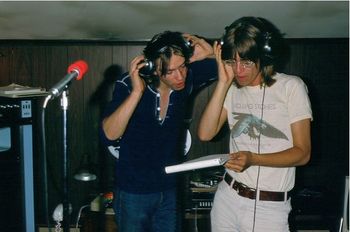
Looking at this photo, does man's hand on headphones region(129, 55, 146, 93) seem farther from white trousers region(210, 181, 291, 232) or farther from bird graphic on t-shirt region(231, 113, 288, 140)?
white trousers region(210, 181, 291, 232)

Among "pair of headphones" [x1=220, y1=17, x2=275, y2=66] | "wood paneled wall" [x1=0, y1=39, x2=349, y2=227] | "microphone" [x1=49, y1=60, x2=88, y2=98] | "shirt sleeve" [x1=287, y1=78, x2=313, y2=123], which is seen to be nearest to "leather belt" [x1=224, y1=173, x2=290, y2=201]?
"shirt sleeve" [x1=287, y1=78, x2=313, y2=123]

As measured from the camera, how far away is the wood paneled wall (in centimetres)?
339

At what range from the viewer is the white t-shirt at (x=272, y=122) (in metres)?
1.79

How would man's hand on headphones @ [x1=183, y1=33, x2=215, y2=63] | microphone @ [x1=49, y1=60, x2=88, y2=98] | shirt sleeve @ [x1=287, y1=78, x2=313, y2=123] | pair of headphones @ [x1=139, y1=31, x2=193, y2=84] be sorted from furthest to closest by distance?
man's hand on headphones @ [x1=183, y1=33, x2=215, y2=63] < pair of headphones @ [x1=139, y1=31, x2=193, y2=84] < shirt sleeve @ [x1=287, y1=78, x2=313, y2=123] < microphone @ [x1=49, y1=60, x2=88, y2=98]

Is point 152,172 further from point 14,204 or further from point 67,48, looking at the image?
point 67,48

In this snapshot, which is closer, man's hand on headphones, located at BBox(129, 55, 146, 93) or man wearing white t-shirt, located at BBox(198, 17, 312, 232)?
man wearing white t-shirt, located at BBox(198, 17, 312, 232)

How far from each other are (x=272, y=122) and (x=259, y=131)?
7cm

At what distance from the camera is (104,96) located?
3477 millimetres

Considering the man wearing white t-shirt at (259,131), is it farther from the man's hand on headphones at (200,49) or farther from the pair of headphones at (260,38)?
the man's hand on headphones at (200,49)

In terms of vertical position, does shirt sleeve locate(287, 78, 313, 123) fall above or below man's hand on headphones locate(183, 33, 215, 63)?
below

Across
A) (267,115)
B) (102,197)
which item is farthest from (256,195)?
(102,197)

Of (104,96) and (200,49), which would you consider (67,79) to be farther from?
(104,96)

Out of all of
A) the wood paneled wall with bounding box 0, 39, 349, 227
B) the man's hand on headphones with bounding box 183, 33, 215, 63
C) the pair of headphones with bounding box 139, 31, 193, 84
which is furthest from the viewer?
the wood paneled wall with bounding box 0, 39, 349, 227

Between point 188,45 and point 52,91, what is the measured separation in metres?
0.86
